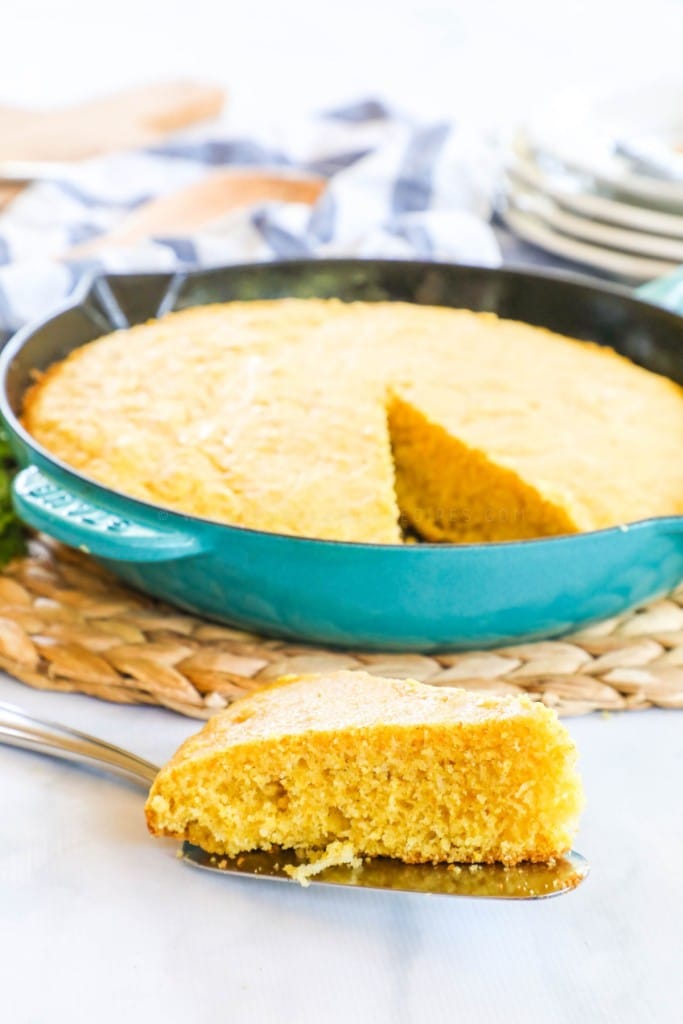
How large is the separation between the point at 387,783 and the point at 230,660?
1.43ft

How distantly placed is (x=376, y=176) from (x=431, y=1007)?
2.21 m

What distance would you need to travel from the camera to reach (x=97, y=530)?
149 cm

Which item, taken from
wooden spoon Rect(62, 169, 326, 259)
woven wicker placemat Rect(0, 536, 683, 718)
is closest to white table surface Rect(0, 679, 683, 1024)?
woven wicker placemat Rect(0, 536, 683, 718)

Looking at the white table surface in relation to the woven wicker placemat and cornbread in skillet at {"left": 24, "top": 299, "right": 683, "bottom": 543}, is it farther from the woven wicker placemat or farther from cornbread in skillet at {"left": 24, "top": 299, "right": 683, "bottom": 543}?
cornbread in skillet at {"left": 24, "top": 299, "right": 683, "bottom": 543}

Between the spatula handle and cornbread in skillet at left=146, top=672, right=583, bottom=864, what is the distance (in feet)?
0.37

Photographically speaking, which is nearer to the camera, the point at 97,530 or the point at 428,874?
the point at 428,874

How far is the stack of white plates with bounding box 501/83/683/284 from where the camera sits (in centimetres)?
270

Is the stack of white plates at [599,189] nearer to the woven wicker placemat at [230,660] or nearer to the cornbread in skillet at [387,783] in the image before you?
the woven wicker placemat at [230,660]

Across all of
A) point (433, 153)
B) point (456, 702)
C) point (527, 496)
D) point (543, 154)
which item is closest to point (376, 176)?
point (433, 153)

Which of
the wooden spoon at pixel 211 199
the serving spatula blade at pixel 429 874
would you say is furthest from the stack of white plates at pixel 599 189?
the serving spatula blade at pixel 429 874

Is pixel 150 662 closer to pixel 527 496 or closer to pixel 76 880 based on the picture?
pixel 76 880

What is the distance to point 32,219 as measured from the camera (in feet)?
9.45

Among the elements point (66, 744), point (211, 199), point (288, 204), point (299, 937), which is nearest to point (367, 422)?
point (66, 744)

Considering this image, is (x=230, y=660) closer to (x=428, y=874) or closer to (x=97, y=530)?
(x=97, y=530)
